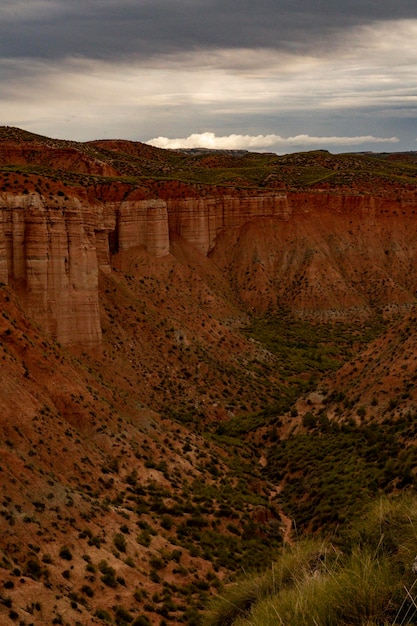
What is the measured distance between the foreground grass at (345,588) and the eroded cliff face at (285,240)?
25666 mm

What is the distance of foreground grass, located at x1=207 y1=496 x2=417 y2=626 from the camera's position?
10398 millimetres

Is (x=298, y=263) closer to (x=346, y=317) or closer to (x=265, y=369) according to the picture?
(x=346, y=317)

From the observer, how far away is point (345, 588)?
10.9 m

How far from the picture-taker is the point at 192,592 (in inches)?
882

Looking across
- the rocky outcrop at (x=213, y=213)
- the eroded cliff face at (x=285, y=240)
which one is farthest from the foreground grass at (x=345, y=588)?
the rocky outcrop at (x=213, y=213)

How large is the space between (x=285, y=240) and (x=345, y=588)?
224 feet

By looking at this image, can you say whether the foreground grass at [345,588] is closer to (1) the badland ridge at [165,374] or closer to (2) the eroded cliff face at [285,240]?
(1) the badland ridge at [165,374]

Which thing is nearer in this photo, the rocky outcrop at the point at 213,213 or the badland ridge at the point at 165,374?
the badland ridge at the point at 165,374

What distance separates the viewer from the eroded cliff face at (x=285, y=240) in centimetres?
5831

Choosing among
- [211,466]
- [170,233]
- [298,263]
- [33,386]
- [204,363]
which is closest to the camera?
[33,386]

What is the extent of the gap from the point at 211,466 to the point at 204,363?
15244 mm

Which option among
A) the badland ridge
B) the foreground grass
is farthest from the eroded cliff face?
the foreground grass

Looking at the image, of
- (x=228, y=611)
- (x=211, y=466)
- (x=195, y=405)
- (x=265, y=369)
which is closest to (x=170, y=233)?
(x=265, y=369)

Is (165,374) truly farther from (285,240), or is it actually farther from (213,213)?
(285,240)
